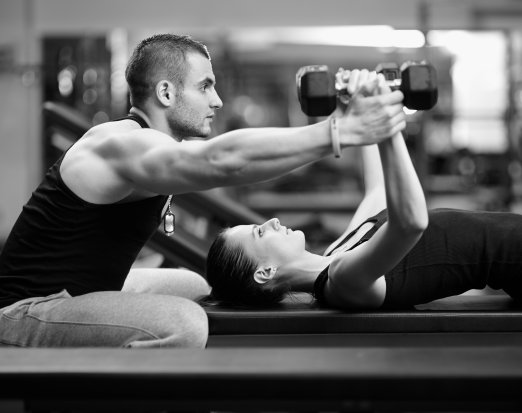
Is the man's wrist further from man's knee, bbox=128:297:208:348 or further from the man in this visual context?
man's knee, bbox=128:297:208:348

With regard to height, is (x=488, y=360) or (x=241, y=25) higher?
(x=241, y=25)

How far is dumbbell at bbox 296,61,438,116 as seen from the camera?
4.63 feet

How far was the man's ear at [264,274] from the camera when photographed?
2059mm

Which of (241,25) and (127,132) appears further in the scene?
(241,25)

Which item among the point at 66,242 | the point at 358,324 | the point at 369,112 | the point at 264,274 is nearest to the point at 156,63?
the point at 66,242

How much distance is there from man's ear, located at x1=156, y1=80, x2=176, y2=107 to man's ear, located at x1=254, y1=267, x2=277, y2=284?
522 millimetres

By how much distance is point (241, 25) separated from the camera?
7336 millimetres

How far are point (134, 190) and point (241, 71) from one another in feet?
20.9

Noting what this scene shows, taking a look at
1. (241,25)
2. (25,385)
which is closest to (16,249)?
(25,385)

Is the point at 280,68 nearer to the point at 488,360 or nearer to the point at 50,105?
the point at 50,105

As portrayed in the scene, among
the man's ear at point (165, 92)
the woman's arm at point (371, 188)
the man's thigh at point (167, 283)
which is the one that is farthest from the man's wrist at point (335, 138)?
the man's thigh at point (167, 283)

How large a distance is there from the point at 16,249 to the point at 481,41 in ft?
23.6

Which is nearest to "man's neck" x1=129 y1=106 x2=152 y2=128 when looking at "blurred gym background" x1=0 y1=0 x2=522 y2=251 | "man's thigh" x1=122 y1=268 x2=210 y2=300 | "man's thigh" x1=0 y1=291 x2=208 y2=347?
"man's thigh" x1=0 y1=291 x2=208 y2=347

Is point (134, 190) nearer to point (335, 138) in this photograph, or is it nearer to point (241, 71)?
point (335, 138)
